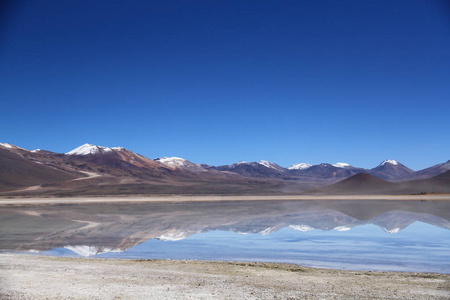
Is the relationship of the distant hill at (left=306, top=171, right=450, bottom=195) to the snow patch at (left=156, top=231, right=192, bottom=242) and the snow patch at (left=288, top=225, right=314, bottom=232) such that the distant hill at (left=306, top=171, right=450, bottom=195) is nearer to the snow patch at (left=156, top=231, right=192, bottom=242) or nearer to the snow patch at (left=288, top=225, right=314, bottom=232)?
the snow patch at (left=288, top=225, right=314, bottom=232)

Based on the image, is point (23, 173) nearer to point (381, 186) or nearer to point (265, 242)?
point (381, 186)

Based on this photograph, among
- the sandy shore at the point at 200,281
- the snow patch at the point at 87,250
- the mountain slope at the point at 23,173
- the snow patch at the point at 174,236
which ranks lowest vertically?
the sandy shore at the point at 200,281

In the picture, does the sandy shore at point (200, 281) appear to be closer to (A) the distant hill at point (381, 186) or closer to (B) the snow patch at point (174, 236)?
(B) the snow patch at point (174, 236)

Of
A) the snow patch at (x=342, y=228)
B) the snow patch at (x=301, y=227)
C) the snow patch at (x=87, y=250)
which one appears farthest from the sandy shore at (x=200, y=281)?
the snow patch at (x=342, y=228)

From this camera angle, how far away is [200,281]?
8.43 metres

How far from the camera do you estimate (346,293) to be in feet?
24.3

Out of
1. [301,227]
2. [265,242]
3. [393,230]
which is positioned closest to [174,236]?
[265,242]

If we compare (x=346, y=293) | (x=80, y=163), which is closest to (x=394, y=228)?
(x=346, y=293)

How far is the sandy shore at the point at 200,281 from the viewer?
733cm

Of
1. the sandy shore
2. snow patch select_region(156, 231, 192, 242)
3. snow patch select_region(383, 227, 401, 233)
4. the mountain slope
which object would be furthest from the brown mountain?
the mountain slope

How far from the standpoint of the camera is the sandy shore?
7332 mm

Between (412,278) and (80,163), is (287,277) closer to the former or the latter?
(412,278)

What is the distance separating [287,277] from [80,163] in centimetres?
17777

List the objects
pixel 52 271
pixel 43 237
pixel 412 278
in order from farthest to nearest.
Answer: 1. pixel 43 237
2. pixel 52 271
3. pixel 412 278
